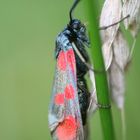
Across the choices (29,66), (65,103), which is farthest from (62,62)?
(29,66)

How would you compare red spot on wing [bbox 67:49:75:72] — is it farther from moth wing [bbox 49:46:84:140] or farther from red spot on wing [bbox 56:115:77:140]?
red spot on wing [bbox 56:115:77:140]

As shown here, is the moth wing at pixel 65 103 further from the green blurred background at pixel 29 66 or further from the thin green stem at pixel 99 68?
the green blurred background at pixel 29 66

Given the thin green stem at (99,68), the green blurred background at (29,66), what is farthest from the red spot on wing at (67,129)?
the green blurred background at (29,66)

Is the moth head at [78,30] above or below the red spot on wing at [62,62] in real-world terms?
above

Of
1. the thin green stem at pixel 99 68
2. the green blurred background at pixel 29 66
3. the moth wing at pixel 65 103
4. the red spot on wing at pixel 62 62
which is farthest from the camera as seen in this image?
the green blurred background at pixel 29 66

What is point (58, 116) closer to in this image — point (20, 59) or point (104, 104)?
point (104, 104)

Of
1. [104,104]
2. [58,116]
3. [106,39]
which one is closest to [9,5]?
[58,116]

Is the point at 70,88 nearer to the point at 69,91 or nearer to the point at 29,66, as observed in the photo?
the point at 69,91

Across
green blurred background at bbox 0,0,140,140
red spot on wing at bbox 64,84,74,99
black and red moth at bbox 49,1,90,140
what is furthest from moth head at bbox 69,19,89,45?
green blurred background at bbox 0,0,140,140
